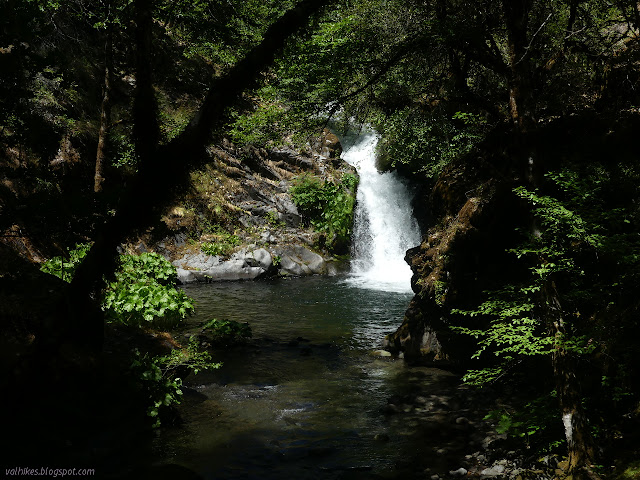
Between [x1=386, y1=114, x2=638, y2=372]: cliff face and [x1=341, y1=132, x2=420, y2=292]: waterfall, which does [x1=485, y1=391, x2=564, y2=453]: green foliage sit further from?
[x1=341, y1=132, x2=420, y2=292]: waterfall

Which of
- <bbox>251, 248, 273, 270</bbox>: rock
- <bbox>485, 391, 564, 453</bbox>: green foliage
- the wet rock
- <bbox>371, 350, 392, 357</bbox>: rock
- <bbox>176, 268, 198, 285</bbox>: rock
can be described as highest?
<bbox>251, 248, 273, 270</bbox>: rock

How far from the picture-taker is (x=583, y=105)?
7508mm

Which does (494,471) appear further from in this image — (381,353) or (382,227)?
(382,227)

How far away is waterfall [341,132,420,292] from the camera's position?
2336cm

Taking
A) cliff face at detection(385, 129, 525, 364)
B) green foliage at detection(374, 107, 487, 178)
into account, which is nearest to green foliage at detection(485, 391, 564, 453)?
cliff face at detection(385, 129, 525, 364)

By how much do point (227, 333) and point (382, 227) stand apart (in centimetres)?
1640

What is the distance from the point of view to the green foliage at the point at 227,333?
406 inches

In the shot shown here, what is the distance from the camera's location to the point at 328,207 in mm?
24312

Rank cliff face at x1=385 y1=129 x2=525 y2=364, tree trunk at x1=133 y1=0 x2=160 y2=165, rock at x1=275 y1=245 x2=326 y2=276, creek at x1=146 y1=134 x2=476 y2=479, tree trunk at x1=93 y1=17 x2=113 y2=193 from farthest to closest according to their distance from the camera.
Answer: rock at x1=275 y1=245 x2=326 y2=276
tree trunk at x1=93 y1=17 x2=113 y2=193
cliff face at x1=385 y1=129 x2=525 y2=364
creek at x1=146 y1=134 x2=476 y2=479
tree trunk at x1=133 y1=0 x2=160 y2=165

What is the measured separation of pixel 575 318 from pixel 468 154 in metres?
4.46

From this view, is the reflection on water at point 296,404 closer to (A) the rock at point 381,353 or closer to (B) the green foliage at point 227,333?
(A) the rock at point 381,353

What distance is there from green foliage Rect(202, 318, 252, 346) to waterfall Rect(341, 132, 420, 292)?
37.4 feet

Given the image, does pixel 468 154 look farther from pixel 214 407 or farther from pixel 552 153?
pixel 214 407

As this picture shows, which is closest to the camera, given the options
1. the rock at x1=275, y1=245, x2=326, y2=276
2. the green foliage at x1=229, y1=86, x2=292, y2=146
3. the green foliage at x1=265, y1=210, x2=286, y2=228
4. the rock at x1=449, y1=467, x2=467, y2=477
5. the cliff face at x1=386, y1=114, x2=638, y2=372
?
the rock at x1=449, y1=467, x2=467, y2=477
